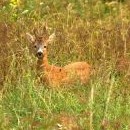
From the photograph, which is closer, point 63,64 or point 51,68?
point 51,68

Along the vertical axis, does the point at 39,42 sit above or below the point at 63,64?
above

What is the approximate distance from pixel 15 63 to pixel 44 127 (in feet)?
6.21

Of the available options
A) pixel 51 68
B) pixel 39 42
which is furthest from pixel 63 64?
pixel 51 68

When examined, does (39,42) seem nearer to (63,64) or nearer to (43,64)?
(43,64)

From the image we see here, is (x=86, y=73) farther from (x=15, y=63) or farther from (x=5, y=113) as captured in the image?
(x=5, y=113)

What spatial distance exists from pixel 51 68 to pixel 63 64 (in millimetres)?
628

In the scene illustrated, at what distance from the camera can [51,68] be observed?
827 centimetres

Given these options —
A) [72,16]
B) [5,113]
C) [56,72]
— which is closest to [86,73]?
[56,72]

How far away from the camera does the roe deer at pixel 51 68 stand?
8078mm

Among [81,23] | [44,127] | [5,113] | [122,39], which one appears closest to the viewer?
[44,127]

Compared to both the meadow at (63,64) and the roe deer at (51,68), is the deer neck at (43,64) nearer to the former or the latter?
the roe deer at (51,68)

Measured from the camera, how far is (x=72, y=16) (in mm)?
11047

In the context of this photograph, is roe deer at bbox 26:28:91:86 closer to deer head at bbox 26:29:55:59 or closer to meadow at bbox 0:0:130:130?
deer head at bbox 26:29:55:59

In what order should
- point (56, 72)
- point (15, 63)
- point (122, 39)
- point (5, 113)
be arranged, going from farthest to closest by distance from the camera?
point (122, 39), point (56, 72), point (15, 63), point (5, 113)
